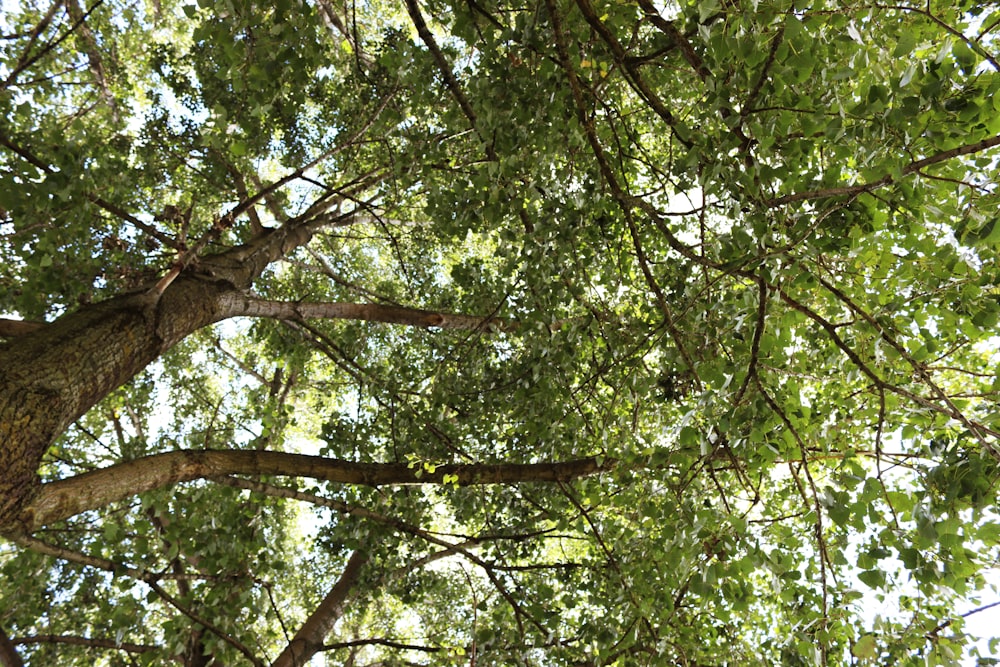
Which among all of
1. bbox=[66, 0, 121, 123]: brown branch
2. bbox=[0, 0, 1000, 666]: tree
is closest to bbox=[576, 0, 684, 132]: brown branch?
bbox=[0, 0, 1000, 666]: tree

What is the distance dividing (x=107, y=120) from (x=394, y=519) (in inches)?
310

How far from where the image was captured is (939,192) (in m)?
2.98

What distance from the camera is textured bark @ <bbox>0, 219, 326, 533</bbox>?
2.55 metres

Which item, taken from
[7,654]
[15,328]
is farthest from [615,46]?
[7,654]

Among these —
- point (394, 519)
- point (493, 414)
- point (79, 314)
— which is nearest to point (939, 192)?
point (493, 414)

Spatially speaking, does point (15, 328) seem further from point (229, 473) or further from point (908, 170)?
point (908, 170)

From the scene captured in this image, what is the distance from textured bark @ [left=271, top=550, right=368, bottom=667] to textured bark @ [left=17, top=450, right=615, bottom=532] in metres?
1.74

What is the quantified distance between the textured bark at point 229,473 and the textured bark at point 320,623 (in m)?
1.74

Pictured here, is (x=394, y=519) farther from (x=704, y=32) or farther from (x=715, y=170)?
(x=704, y=32)

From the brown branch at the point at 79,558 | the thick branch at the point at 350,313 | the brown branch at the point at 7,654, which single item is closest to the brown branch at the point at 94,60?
the thick branch at the point at 350,313

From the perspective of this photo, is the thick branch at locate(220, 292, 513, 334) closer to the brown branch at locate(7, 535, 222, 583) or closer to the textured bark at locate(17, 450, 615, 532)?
the textured bark at locate(17, 450, 615, 532)

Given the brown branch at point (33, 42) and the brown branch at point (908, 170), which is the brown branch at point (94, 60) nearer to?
the brown branch at point (33, 42)

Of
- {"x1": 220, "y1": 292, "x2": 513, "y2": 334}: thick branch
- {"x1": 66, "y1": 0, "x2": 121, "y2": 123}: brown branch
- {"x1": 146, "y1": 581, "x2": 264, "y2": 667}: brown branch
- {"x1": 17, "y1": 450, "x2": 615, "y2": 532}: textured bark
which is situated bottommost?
{"x1": 146, "y1": 581, "x2": 264, "y2": 667}: brown branch

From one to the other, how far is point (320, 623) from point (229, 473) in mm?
3515
